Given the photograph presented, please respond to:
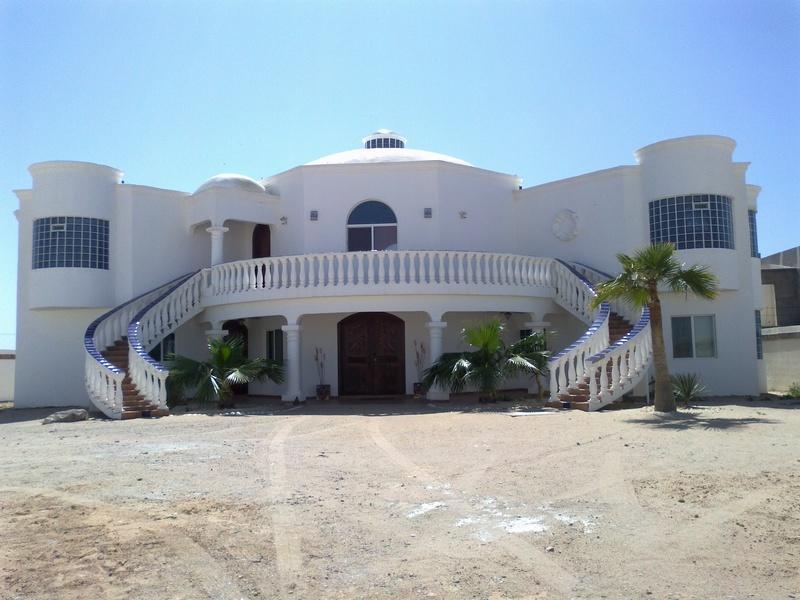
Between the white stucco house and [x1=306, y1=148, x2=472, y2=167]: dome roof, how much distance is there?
155 millimetres

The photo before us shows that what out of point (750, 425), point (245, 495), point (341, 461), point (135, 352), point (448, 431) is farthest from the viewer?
point (135, 352)

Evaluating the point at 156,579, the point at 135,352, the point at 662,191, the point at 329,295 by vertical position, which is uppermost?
the point at 662,191

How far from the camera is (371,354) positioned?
20453 mm

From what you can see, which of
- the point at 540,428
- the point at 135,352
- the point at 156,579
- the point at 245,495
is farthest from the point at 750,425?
the point at 135,352

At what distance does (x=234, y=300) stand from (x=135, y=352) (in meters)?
3.30

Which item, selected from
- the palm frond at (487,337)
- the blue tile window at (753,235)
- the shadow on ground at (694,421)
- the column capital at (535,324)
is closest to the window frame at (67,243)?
the palm frond at (487,337)

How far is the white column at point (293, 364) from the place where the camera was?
1814 cm

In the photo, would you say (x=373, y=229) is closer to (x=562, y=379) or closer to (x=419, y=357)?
(x=419, y=357)

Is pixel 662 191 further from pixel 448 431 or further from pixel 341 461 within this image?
pixel 341 461

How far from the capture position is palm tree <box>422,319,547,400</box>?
51.0 ft

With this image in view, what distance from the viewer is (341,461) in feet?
30.2

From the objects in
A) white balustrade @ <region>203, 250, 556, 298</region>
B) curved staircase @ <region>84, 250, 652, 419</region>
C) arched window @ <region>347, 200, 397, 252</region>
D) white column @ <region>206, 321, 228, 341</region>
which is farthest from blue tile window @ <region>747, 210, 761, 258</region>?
white column @ <region>206, 321, 228, 341</region>

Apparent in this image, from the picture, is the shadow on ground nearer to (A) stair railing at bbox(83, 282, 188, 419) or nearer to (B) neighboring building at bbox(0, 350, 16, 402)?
(A) stair railing at bbox(83, 282, 188, 419)

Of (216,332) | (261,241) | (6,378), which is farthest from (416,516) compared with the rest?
(6,378)
